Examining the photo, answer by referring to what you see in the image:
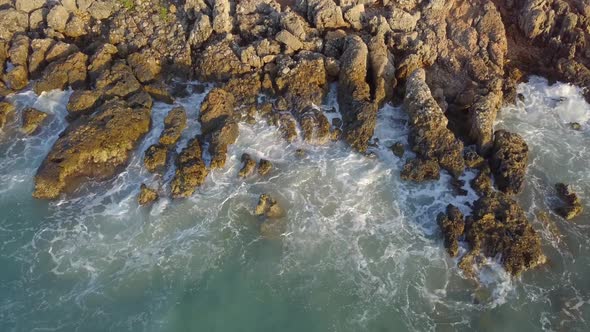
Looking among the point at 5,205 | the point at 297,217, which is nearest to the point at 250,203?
the point at 297,217

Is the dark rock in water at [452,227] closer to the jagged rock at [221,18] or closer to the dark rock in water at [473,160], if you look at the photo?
the dark rock in water at [473,160]

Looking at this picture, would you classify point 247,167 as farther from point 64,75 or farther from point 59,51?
point 59,51

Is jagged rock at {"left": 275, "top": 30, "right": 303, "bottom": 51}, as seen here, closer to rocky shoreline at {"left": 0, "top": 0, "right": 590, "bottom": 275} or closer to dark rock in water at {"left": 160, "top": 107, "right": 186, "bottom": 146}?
rocky shoreline at {"left": 0, "top": 0, "right": 590, "bottom": 275}

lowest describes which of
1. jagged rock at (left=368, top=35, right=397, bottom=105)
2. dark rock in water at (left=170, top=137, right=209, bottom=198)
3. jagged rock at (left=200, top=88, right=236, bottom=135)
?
dark rock in water at (left=170, top=137, right=209, bottom=198)

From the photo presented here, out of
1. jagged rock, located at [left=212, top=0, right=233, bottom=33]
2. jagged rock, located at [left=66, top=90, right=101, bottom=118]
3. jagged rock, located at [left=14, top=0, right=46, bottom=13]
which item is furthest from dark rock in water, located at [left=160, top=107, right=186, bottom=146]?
jagged rock, located at [left=14, top=0, right=46, bottom=13]

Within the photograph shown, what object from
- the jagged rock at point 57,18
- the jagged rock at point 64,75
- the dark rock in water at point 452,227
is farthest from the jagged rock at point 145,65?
the dark rock in water at point 452,227

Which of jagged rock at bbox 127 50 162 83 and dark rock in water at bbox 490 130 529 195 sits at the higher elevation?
jagged rock at bbox 127 50 162 83
